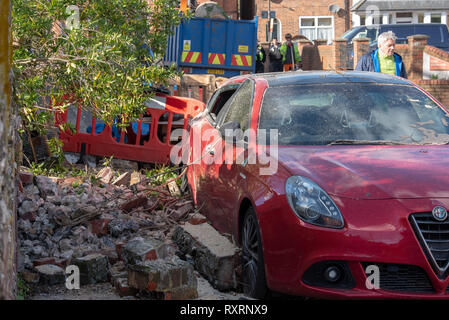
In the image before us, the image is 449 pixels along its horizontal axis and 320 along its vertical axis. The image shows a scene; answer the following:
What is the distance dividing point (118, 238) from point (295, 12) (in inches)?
1482

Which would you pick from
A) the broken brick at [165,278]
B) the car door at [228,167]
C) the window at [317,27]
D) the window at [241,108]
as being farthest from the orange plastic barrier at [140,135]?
the window at [317,27]

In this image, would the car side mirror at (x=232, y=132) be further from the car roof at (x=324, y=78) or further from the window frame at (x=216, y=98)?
the window frame at (x=216, y=98)

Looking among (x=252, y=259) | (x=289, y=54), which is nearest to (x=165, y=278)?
(x=252, y=259)

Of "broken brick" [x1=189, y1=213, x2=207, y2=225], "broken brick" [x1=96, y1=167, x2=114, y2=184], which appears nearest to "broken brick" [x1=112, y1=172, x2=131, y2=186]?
"broken brick" [x1=96, y1=167, x2=114, y2=184]

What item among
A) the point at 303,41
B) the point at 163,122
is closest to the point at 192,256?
the point at 163,122

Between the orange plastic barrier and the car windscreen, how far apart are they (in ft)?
13.8

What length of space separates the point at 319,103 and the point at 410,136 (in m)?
0.73

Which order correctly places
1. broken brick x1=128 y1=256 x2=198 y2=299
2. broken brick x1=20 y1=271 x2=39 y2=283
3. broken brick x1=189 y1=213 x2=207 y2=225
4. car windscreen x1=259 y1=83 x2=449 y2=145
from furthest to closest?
1. broken brick x1=189 y1=213 x2=207 y2=225
2. car windscreen x1=259 y1=83 x2=449 y2=145
3. broken brick x1=20 y1=271 x2=39 y2=283
4. broken brick x1=128 y1=256 x2=198 y2=299

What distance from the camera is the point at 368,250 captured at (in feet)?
12.6

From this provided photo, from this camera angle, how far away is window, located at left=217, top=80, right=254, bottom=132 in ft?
17.8

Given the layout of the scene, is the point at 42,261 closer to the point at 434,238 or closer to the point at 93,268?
the point at 93,268

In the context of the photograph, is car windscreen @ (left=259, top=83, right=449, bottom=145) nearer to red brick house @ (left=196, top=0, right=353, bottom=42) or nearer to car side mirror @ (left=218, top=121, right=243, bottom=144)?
car side mirror @ (left=218, top=121, right=243, bottom=144)

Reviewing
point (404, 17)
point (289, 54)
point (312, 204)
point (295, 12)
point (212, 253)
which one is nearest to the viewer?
point (312, 204)

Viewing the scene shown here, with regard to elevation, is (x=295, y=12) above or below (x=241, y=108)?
above
